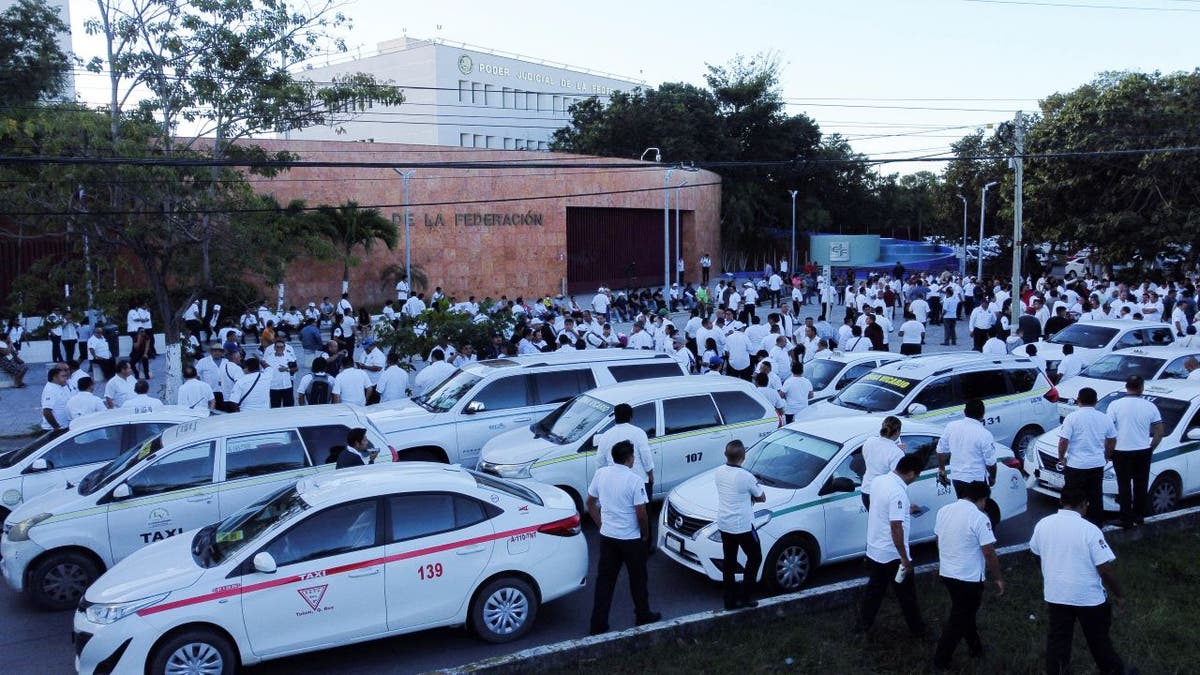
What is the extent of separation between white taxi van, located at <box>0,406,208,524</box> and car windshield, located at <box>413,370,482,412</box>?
304 centimetres

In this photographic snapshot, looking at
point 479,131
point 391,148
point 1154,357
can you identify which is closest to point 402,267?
point 391,148

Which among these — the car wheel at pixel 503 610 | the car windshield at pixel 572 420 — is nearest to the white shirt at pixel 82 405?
the car windshield at pixel 572 420

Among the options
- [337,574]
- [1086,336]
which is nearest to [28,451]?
[337,574]

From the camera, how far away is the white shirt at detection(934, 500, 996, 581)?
6145 millimetres

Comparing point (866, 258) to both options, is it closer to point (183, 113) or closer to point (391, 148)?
point (391, 148)

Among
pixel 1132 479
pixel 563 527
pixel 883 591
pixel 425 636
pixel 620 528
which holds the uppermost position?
pixel 620 528

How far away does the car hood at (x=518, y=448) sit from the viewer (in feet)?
32.2

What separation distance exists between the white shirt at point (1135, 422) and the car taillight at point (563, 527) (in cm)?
550

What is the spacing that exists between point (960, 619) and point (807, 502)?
1990 millimetres

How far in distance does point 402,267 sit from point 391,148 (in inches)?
179

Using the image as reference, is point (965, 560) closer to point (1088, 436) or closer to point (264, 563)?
point (1088, 436)

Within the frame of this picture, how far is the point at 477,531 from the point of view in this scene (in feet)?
23.2

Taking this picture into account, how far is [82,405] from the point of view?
11.7 meters

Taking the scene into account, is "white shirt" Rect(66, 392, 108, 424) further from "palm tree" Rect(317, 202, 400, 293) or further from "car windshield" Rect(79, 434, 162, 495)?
"palm tree" Rect(317, 202, 400, 293)
